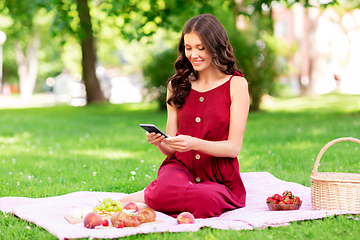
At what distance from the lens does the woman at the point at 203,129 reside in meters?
3.63

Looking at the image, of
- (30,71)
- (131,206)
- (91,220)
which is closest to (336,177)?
(131,206)

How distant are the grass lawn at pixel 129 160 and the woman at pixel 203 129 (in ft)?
1.57

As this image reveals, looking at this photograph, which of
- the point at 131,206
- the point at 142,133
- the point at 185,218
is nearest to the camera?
the point at 185,218

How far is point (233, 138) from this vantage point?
12.3ft

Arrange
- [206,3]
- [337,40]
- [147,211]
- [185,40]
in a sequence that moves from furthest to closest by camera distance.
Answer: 1. [337,40]
2. [206,3]
3. [185,40]
4. [147,211]

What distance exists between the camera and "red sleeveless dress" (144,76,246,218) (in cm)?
362

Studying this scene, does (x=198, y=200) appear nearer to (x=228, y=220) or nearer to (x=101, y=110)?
(x=228, y=220)

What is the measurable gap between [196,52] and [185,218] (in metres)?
1.36

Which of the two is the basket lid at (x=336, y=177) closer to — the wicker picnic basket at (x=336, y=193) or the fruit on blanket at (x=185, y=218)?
the wicker picnic basket at (x=336, y=193)

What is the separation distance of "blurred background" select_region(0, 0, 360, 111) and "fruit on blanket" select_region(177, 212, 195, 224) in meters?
1.65

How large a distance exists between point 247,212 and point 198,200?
1.59 ft

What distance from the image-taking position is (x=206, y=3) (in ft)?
33.6

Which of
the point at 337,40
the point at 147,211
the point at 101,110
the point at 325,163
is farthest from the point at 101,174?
the point at 337,40

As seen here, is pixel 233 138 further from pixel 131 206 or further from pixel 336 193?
pixel 131 206
